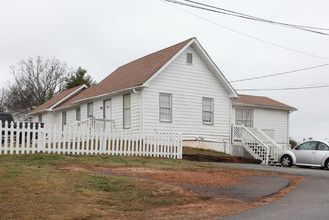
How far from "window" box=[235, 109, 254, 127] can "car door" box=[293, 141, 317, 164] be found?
10827 millimetres

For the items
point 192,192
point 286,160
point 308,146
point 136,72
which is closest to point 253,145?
point 286,160

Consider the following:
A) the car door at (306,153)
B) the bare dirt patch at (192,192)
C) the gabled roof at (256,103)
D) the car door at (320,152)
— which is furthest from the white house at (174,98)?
the bare dirt patch at (192,192)

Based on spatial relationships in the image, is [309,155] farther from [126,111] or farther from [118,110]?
[118,110]

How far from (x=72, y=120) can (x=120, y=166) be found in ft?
65.4

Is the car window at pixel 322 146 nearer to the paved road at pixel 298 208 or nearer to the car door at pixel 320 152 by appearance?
→ the car door at pixel 320 152

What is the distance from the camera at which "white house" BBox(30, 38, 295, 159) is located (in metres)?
23.6

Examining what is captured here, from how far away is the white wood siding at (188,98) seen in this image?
77.6 ft

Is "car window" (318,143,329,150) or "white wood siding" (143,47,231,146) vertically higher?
"white wood siding" (143,47,231,146)

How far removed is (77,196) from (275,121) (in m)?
27.8

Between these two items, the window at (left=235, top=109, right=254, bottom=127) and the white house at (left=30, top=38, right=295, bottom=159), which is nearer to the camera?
the white house at (left=30, top=38, right=295, bottom=159)

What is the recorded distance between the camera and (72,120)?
3306 cm

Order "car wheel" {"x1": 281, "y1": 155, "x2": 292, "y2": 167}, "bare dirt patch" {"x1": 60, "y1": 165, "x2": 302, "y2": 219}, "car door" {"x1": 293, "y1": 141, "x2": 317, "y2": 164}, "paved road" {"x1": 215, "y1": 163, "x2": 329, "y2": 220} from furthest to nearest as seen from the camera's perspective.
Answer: "car wheel" {"x1": 281, "y1": 155, "x2": 292, "y2": 167}
"car door" {"x1": 293, "y1": 141, "x2": 317, "y2": 164}
"bare dirt patch" {"x1": 60, "y1": 165, "x2": 302, "y2": 219}
"paved road" {"x1": 215, "y1": 163, "x2": 329, "y2": 220}

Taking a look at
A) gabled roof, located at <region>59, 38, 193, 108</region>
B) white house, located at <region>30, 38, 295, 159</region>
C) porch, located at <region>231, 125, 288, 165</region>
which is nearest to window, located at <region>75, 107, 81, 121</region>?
white house, located at <region>30, 38, 295, 159</region>

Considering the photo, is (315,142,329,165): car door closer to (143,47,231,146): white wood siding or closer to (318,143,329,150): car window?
(318,143,329,150): car window
